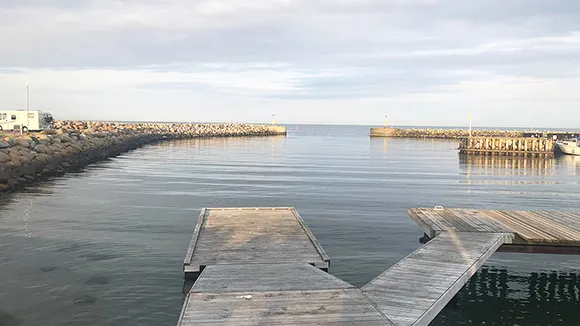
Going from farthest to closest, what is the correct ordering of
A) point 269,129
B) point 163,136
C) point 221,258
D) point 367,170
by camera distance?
point 269,129 → point 163,136 → point 367,170 → point 221,258

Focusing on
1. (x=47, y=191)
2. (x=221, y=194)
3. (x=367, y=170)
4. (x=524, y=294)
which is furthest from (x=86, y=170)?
(x=524, y=294)

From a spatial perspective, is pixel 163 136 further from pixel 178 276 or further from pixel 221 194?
pixel 178 276

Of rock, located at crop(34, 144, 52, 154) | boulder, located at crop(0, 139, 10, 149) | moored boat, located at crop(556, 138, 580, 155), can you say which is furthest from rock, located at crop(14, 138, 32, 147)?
moored boat, located at crop(556, 138, 580, 155)

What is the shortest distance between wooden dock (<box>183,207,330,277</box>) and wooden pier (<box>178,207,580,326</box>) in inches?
1.0

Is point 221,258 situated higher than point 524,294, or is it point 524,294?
point 221,258

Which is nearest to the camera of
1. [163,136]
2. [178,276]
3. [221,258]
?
[221,258]

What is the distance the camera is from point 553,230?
1220 centimetres

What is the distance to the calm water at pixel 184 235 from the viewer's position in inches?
400

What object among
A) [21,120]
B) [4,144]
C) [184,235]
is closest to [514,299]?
[184,235]

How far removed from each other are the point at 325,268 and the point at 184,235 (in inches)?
258

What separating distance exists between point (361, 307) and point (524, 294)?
5.81 meters

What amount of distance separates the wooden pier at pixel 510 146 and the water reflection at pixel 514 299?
4785 cm

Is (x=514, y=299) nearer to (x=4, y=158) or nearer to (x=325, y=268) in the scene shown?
(x=325, y=268)

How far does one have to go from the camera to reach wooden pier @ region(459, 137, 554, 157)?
56.2 metres
